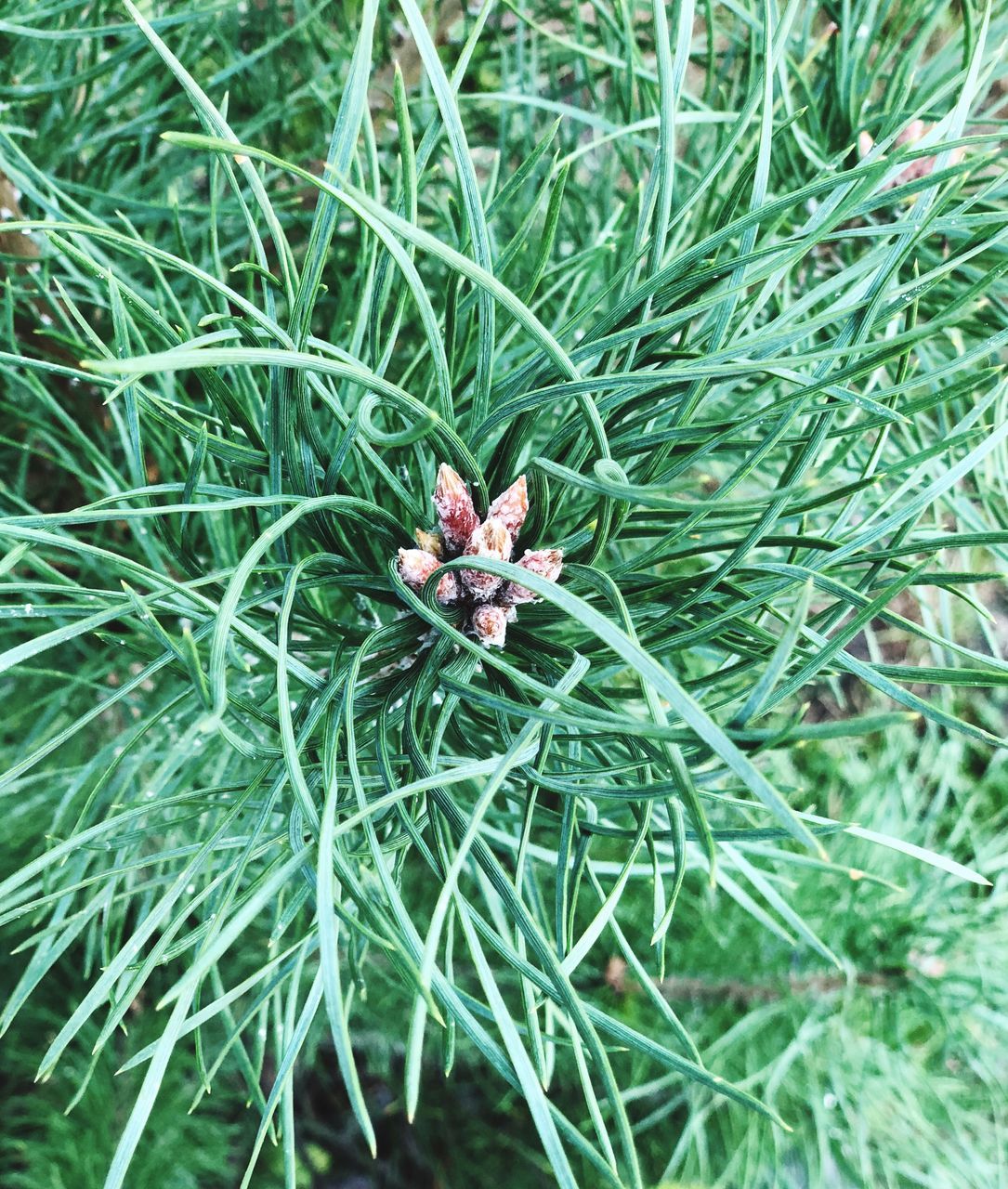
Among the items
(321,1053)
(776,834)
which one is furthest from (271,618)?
(321,1053)

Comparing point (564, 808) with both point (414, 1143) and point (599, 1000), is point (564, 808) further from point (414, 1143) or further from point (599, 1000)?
point (414, 1143)

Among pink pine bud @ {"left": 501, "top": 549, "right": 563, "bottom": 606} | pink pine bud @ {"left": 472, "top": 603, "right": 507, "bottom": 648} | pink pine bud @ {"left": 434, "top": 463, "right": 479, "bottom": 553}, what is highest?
pink pine bud @ {"left": 434, "top": 463, "right": 479, "bottom": 553}

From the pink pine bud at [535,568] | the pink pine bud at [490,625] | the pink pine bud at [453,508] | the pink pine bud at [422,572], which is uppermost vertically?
the pink pine bud at [453,508]
